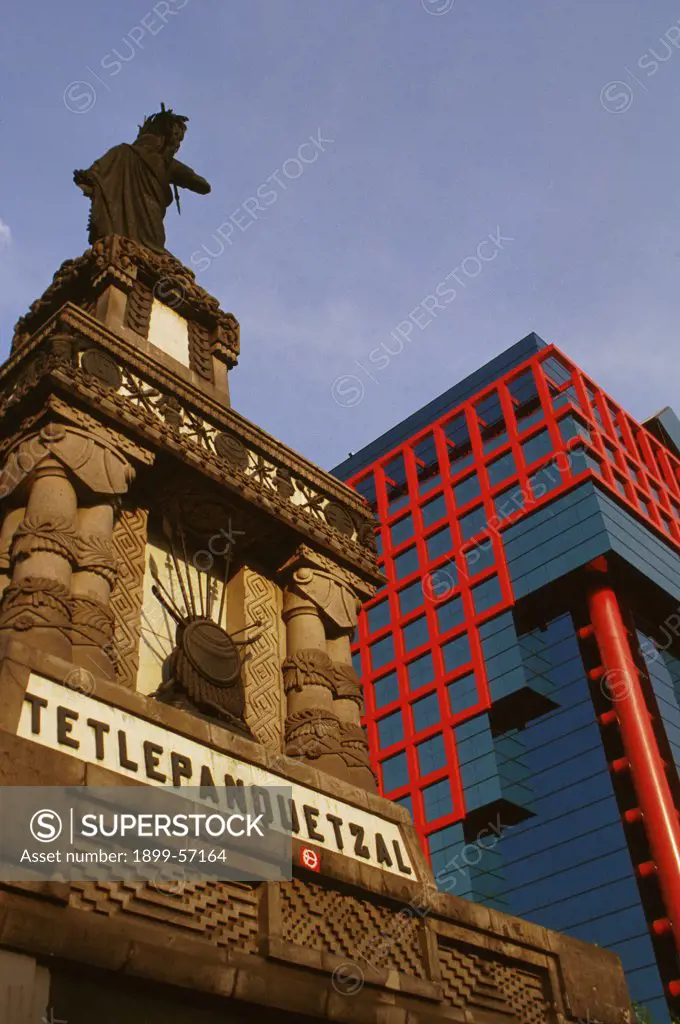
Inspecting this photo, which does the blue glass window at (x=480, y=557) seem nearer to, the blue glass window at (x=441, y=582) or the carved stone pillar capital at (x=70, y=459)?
the blue glass window at (x=441, y=582)

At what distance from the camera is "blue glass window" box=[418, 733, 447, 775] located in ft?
196

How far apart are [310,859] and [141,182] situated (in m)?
15.0

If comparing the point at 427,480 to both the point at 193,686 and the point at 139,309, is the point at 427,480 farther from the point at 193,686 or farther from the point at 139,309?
the point at 193,686

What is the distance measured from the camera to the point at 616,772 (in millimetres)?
54094

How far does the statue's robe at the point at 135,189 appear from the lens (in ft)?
69.0

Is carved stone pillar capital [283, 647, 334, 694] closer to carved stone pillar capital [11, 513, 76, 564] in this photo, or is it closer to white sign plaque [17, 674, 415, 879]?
white sign plaque [17, 674, 415, 879]

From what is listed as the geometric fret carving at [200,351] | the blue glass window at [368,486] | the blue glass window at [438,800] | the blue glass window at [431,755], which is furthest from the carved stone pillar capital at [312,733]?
the blue glass window at [368,486]

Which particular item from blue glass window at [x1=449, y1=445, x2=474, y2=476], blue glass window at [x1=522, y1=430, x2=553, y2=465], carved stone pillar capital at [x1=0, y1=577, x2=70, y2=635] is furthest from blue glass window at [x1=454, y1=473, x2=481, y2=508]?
carved stone pillar capital at [x1=0, y1=577, x2=70, y2=635]

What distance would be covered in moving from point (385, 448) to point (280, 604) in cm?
6198

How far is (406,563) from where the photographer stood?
6994cm

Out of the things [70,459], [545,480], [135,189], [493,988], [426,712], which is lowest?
[493,988]

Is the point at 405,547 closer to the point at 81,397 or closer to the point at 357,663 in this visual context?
the point at 357,663

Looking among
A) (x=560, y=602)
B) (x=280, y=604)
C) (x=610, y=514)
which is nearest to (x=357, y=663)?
(x=560, y=602)

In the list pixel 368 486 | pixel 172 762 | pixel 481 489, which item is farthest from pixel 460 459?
pixel 172 762
